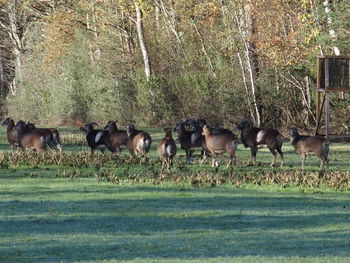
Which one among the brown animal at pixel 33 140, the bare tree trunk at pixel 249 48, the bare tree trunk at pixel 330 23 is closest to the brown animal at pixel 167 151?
the brown animal at pixel 33 140

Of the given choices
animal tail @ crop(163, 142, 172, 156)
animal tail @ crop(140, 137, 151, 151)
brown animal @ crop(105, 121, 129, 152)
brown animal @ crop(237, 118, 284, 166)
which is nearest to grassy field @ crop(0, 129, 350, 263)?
animal tail @ crop(163, 142, 172, 156)

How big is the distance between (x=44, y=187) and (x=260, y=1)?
946 inches

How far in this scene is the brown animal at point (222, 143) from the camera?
27.5 meters

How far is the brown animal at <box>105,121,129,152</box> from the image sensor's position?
100 feet

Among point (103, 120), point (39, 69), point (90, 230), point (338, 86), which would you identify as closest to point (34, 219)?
point (90, 230)

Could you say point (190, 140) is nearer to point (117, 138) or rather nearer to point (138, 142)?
point (138, 142)

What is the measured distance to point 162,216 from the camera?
17.8 metres

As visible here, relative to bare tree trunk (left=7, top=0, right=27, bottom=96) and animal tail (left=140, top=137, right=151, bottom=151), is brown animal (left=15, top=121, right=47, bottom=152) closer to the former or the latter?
animal tail (left=140, top=137, right=151, bottom=151)

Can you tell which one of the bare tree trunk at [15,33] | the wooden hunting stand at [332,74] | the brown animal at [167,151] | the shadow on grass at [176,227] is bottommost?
the shadow on grass at [176,227]

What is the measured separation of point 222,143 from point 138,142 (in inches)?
99.3

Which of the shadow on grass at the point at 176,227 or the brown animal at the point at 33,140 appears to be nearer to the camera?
the shadow on grass at the point at 176,227

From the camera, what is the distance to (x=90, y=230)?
1622 cm

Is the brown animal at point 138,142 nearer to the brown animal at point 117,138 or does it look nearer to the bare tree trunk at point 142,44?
the brown animal at point 117,138

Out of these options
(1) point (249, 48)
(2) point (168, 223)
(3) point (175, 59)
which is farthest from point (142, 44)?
(2) point (168, 223)
